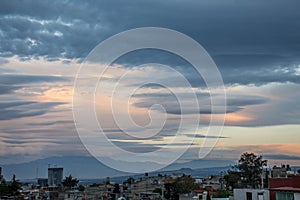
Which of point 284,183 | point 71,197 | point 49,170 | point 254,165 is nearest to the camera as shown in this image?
point 284,183

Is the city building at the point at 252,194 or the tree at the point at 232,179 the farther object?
the tree at the point at 232,179

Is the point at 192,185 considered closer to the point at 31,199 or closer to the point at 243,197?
the point at 31,199

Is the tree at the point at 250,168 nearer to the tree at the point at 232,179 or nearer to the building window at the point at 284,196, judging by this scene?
the tree at the point at 232,179

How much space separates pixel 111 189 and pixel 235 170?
17.2 m

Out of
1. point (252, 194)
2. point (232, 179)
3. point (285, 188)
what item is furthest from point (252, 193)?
point (232, 179)

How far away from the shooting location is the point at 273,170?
65.4 m

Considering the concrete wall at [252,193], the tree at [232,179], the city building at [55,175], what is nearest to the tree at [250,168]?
the tree at [232,179]

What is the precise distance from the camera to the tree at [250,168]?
61478 mm

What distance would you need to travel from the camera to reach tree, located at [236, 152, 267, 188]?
202 ft

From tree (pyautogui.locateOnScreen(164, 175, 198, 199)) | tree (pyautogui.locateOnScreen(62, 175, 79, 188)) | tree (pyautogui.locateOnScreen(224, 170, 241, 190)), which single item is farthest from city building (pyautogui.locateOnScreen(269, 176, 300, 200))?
tree (pyautogui.locateOnScreen(62, 175, 79, 188))

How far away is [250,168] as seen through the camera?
62594 millimetres

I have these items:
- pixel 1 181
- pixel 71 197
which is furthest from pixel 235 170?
pixel 1 181

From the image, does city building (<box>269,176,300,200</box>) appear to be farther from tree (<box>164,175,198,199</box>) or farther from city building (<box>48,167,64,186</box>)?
city building (<box>48,167,64,186</box>)

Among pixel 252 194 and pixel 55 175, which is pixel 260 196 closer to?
pixel 252 194
